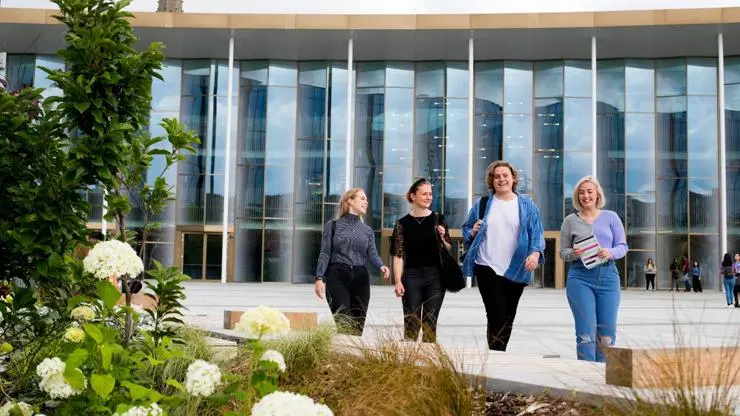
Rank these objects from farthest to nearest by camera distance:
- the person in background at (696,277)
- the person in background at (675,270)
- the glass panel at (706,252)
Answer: the glass panel at (706,252), the person in background at (675,270), the person in background at (696,277)

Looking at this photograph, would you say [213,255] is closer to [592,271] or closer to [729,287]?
[729,287]

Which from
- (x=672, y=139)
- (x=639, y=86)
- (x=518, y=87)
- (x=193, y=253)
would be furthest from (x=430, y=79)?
(x=193, y=253)

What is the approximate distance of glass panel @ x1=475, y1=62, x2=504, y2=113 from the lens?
3281cm

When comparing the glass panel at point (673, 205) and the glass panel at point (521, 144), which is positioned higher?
the glass panel at point (521, 144)

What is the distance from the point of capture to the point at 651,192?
1266 inches

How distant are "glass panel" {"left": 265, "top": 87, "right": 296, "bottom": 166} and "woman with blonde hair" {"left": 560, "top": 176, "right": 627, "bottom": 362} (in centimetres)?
2663

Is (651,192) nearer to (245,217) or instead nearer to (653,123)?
(653,123)

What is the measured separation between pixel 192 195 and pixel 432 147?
9260 mm

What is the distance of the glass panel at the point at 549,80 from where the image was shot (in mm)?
32688

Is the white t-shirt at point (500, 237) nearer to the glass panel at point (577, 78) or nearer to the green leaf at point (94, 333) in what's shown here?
the green leaf at point (94, 333)

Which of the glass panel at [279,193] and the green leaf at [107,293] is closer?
the green leaf at [107,293]

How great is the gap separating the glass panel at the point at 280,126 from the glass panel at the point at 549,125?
9.28 metres

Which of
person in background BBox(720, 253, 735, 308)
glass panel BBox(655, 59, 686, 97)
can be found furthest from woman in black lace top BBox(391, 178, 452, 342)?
glass panel BBox(655, 59, 686, 97)

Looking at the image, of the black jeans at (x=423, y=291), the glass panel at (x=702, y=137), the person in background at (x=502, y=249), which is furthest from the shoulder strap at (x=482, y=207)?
the glass panel at (x=702, y=137)
